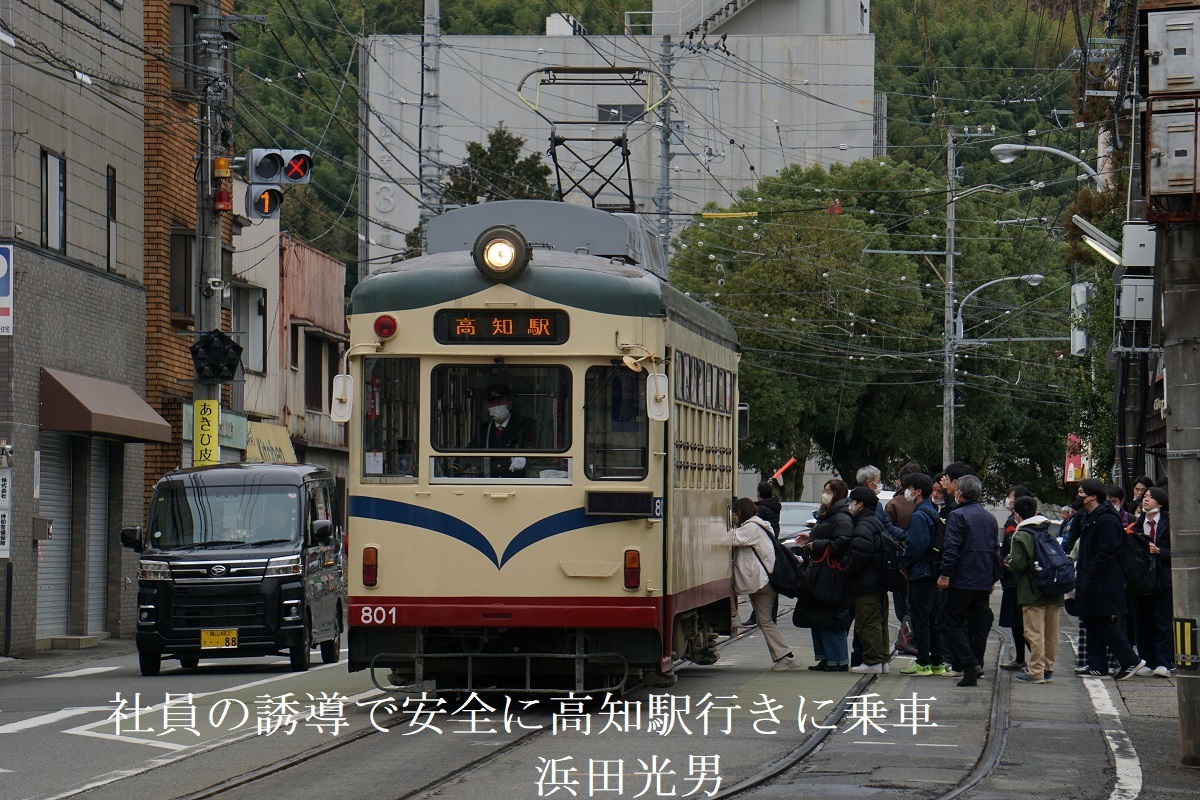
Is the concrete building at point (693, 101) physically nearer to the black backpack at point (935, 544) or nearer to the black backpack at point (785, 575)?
the black backpack at point (785, 575)

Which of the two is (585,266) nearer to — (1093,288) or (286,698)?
(286,698)

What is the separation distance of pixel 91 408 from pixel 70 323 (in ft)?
4.98

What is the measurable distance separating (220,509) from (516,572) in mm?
6926

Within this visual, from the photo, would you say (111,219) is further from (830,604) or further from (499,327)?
(499,327)

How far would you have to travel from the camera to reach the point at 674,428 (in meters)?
14.5

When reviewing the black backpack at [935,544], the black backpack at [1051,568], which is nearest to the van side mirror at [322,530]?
the black backpack at [935,544]

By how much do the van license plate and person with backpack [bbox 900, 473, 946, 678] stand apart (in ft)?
20.8

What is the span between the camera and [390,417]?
45.4ft

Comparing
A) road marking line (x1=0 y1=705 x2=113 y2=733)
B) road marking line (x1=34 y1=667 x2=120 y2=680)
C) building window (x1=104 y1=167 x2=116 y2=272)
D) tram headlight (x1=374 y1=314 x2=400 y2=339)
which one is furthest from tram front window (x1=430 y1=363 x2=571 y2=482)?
building window (x1=104 y1=167 x2=116 y2=272)

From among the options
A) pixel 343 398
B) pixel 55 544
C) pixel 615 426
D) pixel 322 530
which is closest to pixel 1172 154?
pixel 615 426

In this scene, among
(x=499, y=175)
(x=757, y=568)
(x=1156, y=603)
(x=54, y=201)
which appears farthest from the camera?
(x=499, y=175)

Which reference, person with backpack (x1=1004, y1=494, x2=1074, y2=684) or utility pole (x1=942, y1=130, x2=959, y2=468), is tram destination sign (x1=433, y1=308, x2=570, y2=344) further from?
utility pole (x1=942, y1=130, x2=959, y2=468)

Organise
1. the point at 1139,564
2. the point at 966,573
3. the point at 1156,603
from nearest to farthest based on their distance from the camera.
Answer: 1. the point at 966,573
2. the point at 1139,564
3. the point at 1156,603

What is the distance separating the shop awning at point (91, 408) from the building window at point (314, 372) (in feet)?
46.2
